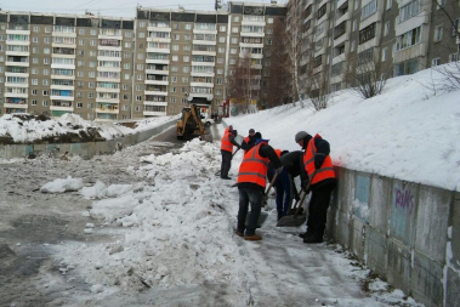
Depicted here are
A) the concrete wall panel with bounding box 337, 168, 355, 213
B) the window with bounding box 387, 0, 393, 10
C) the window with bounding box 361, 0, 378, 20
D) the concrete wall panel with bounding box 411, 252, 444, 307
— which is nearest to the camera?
the concrete wall panel with bounding box 411, 252, 444, 307

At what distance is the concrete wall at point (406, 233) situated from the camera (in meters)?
3.00

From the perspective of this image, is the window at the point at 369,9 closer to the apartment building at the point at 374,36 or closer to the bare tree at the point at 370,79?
the apartment building at the point at 374,36

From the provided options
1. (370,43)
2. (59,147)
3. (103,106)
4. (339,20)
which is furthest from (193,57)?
(59,147)

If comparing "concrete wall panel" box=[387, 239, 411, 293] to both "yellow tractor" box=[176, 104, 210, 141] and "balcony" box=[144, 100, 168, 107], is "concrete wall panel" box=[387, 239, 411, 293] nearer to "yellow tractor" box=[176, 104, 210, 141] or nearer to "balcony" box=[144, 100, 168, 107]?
"yellow tractor" box=[176, 104, 210, 141]

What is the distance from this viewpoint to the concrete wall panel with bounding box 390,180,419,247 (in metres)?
3.51

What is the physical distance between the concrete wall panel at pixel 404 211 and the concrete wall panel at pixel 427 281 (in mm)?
204

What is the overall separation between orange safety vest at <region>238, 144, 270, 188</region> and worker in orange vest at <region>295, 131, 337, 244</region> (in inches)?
25.1

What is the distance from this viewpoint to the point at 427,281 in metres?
3.29

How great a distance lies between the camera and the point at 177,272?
162 inches

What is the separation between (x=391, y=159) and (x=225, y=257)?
2.25 m

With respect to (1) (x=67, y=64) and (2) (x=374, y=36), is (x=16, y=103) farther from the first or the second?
(2) (x=374, y=36)

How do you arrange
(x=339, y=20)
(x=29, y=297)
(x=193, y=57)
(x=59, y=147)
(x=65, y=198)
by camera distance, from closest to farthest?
(x=29, y=297) → (x=65, y=198) → (x=59, y=147) → (x=339, y=20) → (x=193, y=57)

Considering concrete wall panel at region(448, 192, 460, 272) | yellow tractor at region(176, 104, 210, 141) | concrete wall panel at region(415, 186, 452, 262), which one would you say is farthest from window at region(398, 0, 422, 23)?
concrete wall panel at region(448, 192, 460, 272)

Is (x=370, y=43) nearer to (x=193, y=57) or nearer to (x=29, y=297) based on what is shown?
(x=29, y=297)
